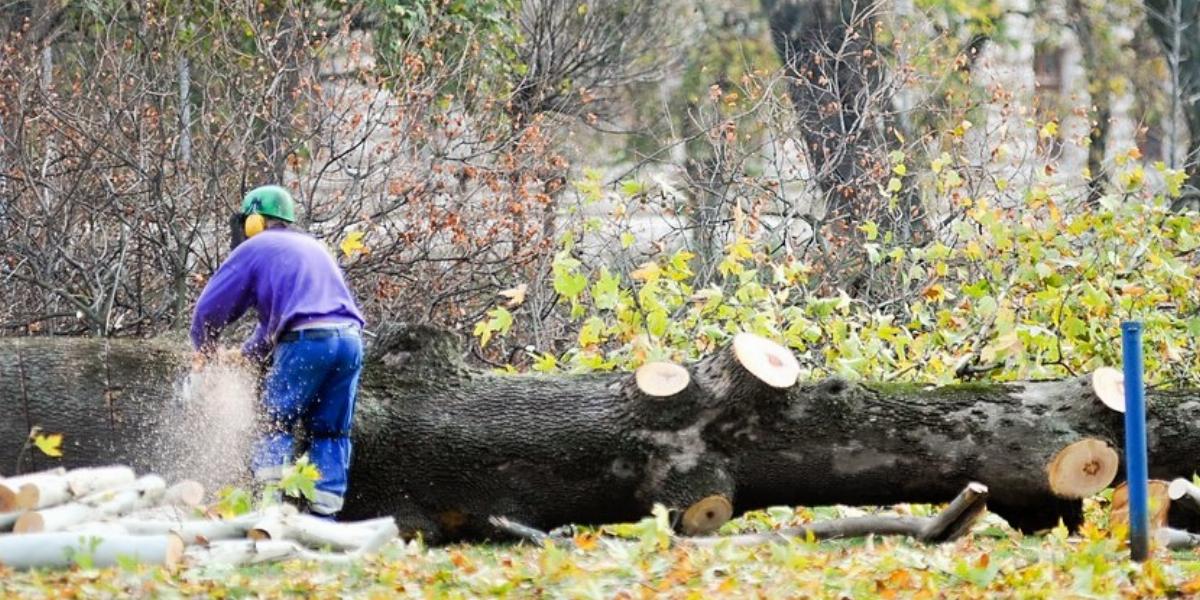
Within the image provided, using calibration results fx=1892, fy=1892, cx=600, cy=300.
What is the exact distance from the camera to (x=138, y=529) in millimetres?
6934

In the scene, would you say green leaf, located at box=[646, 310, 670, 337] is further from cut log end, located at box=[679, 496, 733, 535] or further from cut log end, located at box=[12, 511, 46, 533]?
cut log end, located at box=[12, 511, 46, 533]

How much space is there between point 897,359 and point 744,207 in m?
3.33

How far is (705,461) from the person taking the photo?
8500 millimetres

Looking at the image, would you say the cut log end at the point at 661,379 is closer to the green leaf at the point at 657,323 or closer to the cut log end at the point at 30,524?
the green leaf at the point at 657,323

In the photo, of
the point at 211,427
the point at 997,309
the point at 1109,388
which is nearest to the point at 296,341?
the point at 211,427

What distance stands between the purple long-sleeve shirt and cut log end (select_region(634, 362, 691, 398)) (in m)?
1.40

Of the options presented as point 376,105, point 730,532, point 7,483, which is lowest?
point 730,532

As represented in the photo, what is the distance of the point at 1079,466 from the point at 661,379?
191 cm

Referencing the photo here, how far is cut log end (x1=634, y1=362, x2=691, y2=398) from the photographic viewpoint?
335 inches

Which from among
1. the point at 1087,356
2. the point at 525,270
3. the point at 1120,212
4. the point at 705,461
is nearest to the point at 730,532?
A: the point at 705,461

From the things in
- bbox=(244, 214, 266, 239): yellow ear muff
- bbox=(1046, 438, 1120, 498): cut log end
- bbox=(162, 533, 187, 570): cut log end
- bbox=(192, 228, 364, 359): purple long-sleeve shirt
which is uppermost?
bbox=(244, 214, 266, 239): yellow ear muff

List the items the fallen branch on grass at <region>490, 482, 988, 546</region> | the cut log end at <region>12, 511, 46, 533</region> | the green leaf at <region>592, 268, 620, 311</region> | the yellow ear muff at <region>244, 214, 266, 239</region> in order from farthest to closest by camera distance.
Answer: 1. the green leaf at <region>592, 268, 620, 311</region>
2. the yellow ear muff at <region>244, 214, 266, 239</region>
3. the fallen branch on grass at <region>490, 482, 988, 546</region>
4. the cut log end at <region>12, 511, 46, 533</region>

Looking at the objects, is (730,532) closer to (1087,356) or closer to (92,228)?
(1087,356)

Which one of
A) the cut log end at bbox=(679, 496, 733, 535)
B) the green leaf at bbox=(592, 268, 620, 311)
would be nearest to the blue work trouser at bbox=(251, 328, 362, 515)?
the cut log end at bbox=(679, 496, 733, 535)
